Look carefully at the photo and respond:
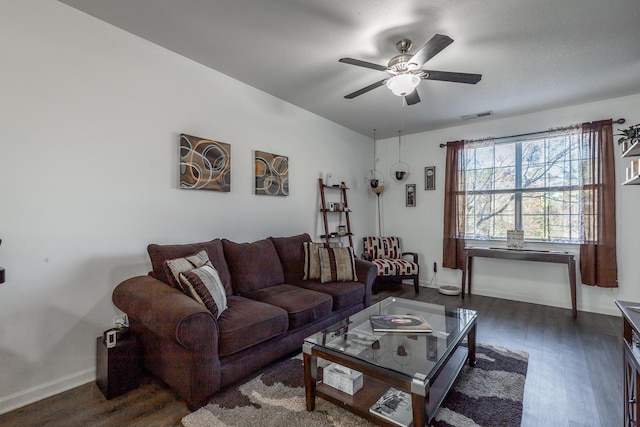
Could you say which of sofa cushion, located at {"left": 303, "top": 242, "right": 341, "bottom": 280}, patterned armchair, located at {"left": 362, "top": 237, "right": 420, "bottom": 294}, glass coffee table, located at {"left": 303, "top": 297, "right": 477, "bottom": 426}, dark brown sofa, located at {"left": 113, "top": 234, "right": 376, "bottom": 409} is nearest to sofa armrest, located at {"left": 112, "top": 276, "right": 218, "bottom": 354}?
dark brown sofa, located at {"left": 113, "top": 234, "right": 376, "bottom": 409}

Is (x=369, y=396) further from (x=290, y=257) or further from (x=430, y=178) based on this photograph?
(x=430, y=178)

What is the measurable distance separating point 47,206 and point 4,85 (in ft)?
2.45

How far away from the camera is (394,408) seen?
1.53 metres

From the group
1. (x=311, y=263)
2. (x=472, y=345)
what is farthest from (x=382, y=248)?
(x=472, y=345)

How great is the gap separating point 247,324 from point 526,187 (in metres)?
4.08

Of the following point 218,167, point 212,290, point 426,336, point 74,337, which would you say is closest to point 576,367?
point 426,336

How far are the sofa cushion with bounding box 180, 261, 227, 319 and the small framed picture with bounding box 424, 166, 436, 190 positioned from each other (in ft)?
12.6

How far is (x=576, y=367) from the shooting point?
88.3 inches

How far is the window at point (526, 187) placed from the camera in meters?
3.74

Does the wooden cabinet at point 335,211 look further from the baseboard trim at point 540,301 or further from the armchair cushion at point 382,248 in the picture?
the baseboard trim at point 540,301

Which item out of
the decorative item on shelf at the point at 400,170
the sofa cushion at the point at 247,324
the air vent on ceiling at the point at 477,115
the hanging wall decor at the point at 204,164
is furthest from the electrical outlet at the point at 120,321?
the air vent on ceiling at the point at 477,115

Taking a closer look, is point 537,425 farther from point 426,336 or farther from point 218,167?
point 218,167

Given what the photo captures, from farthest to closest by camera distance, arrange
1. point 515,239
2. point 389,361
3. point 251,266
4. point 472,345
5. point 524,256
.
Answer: point 515,239 → point 524,256 → point 251,266 → point 472,345 → point 389,361

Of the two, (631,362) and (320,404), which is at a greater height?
(631,362)
